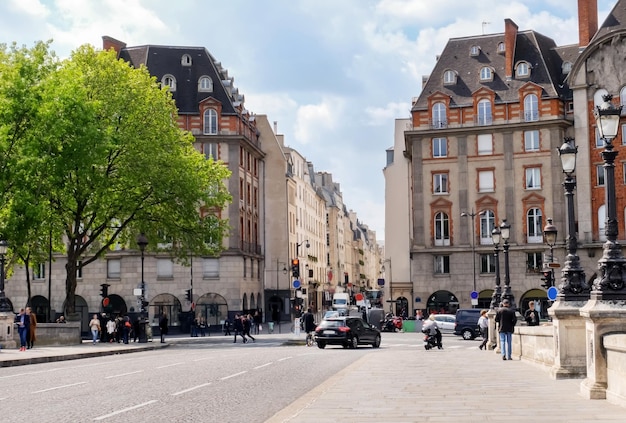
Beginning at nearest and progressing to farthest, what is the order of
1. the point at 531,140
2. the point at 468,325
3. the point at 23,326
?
the point at 23,326 → the point at 468,325 → the point at 531,140

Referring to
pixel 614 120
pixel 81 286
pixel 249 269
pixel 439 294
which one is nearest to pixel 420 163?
pixel 439 294

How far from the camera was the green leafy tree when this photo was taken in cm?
4359

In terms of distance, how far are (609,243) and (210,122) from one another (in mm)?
59257

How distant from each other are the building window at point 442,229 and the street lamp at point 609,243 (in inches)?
2198

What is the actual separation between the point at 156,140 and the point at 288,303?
40491 mm

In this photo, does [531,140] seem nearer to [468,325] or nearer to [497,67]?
[497,67]

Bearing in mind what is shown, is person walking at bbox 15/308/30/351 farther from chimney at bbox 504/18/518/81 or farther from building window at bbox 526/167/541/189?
chimney at bbox 504/18/518/81

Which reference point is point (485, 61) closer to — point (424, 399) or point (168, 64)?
point (168, 64)

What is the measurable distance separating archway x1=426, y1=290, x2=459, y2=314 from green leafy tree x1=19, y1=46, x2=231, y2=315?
2457cm

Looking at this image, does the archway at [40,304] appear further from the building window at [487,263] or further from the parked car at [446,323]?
the building window at [487,263]

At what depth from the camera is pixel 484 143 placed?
71.1 metres

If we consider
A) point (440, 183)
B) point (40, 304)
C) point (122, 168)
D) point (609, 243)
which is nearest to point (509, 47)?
point (440, 183)

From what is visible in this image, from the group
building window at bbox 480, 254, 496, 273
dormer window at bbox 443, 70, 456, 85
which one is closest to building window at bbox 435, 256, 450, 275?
building window at bbox 480, 254, 496, 273

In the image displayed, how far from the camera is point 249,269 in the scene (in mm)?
75000
